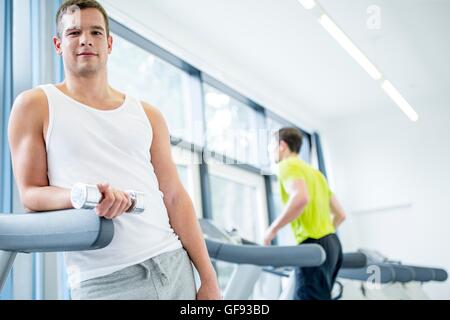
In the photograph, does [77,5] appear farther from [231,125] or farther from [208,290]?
[231,125]

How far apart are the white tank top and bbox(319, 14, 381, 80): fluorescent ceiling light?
746 mm

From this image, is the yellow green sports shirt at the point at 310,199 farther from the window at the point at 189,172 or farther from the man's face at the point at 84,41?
the man's face at the point at 84,41

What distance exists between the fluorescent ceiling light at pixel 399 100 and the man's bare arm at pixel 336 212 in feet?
1.95

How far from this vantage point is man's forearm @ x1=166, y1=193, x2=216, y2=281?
944 mm

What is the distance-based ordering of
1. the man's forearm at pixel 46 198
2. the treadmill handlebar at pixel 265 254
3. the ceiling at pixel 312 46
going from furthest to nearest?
the treadmill handlebar at pixel 265 254 → the ceiling at pixel 312 46 → the man's forearm at pixel 46 198

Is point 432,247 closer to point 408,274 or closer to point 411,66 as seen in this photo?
point 411,66

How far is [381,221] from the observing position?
154 centimetres

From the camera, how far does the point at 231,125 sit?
188 centimetres

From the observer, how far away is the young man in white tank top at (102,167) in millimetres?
804

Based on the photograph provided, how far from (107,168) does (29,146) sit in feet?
0.47

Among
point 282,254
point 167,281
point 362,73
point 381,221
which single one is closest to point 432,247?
point 381,221

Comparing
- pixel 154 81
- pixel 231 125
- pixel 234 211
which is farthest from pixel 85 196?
pixel 234 211

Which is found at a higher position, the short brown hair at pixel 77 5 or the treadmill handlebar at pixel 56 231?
the short brown hair at pixel 77 5

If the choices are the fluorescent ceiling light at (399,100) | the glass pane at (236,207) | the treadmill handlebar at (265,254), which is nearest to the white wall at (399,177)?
the fluorescent ceiling light at (399,100)
